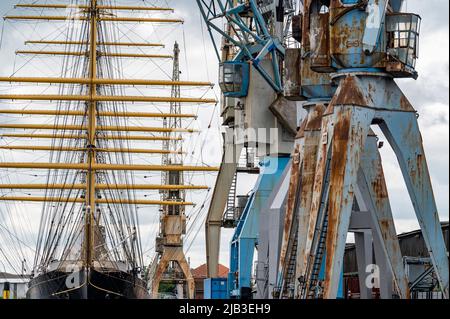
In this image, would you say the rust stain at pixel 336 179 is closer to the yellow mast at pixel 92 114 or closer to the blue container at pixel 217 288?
the blue container at pixel 217 288

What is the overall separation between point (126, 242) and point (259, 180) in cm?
2377

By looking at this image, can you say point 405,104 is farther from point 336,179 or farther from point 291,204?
point 291,204

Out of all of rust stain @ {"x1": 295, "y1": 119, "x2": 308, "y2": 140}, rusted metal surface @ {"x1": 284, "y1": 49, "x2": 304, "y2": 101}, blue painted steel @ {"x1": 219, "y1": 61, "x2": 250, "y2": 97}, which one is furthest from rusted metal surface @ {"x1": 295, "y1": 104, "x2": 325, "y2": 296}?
blue painted steel @ {"x1": 219, "y1": 61, "x2": 250, "y2": 97}

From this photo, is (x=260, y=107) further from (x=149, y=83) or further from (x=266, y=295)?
(x=149, y=83)

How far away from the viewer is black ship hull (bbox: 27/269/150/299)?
→ 79.5m

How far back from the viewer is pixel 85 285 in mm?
79438

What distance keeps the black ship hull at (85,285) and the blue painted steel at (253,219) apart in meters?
14.5

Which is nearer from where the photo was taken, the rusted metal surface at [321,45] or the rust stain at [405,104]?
the rust stain at [405,104]

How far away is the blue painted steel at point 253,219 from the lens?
6596cm

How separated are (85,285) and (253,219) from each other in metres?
16.4

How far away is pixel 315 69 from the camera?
45.8 m

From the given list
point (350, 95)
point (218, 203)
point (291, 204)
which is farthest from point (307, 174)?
point (218, 203)

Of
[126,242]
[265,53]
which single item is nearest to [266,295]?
[265,53]

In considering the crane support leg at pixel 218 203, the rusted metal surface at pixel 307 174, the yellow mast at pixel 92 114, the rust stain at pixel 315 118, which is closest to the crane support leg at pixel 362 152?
the rusted metal surface at pixel 307 174
